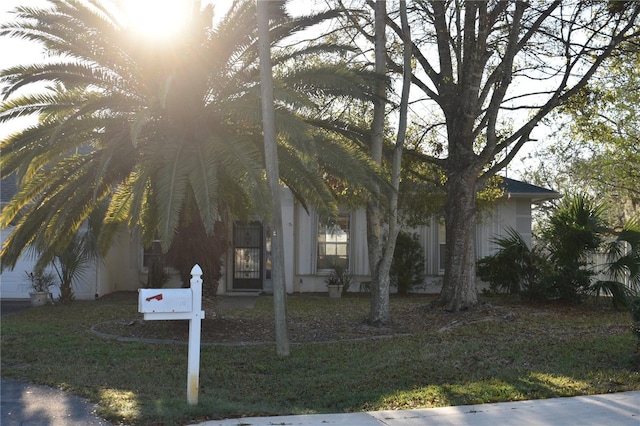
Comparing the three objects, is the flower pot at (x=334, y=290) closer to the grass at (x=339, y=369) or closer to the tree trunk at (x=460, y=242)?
the tree trunk at (x=460, y=242)

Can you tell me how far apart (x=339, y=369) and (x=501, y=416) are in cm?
348

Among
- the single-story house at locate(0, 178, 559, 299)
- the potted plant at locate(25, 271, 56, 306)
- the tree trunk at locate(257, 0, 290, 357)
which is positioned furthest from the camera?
the single-story house at locate(0, 178, 559, 299)

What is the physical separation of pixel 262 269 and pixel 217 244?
8498 mm

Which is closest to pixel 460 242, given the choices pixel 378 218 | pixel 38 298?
pixel 378 218

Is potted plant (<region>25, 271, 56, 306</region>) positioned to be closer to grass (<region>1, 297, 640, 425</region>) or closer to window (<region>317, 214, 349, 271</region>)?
grass (<region>1, 297, 640, 425</region>)

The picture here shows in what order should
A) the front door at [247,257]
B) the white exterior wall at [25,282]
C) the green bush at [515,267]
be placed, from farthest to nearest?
the front door at [247,257], the white exterior wall at [25,282], the green bush at [515,267]

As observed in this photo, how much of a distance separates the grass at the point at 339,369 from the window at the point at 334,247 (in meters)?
8.63

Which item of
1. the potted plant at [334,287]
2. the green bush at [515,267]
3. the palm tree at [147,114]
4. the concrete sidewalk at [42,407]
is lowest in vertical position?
the concrete sidewalk at [42,407]

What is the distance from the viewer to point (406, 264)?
841 inches

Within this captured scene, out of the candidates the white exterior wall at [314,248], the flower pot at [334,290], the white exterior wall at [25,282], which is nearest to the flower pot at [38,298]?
the white exterior wall at [25,282]

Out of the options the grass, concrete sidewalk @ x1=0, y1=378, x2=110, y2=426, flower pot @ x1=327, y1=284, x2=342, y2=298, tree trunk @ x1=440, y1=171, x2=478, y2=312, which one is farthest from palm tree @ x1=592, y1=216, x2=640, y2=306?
concrete sidewalk @ x1=0, y1=378, x2=110, y2=426

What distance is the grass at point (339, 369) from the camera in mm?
7641

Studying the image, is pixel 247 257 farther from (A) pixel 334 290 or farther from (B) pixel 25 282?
(B) pixel 25 282

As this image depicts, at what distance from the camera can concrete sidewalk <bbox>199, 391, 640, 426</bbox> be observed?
256 inches
